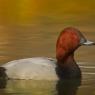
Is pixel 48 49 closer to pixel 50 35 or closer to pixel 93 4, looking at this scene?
pixel 50 35

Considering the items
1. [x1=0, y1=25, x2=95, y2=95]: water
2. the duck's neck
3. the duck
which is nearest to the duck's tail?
the duck

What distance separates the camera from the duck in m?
14.2

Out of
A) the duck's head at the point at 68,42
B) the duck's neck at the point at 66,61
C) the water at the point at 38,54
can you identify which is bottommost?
the water at the point at 38,54

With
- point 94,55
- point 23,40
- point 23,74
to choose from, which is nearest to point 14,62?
point 23,74

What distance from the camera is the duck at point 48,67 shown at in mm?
14188

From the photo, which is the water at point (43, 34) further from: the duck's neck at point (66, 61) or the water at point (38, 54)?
the duck's neck at point (66, 61)

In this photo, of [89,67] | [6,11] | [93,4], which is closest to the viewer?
[89,67]

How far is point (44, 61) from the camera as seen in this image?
14.3 m

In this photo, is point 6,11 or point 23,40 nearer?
point 23,40

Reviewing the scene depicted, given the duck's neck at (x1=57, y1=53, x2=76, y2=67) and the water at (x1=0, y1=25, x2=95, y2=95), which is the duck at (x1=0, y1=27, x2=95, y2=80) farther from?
the water at (x1=0, y1=25, x2=95, y2=95)

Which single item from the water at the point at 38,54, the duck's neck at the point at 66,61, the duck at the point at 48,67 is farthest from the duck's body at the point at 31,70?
the duck's neck at the point at 66,61

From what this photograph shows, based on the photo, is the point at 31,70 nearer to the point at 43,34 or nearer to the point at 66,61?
the point at 66,61

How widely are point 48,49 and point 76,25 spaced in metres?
5.45

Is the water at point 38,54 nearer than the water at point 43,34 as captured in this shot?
Yes
